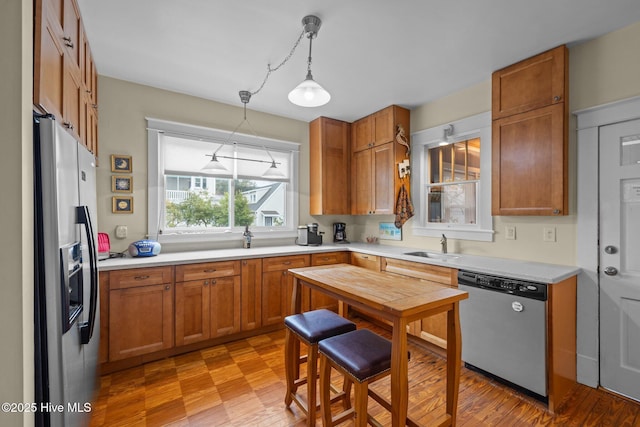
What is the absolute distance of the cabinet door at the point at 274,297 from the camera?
10.3ft

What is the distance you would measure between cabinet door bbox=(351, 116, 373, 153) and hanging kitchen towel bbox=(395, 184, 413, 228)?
84 centimetres

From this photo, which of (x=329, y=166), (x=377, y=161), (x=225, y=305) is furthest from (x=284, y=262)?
(x=377, y=161)

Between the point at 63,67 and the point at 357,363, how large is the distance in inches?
87.9

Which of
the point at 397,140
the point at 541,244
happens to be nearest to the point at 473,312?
the point at 541,244

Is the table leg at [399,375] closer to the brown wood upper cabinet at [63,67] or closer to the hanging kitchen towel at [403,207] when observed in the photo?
the brown wood upper cabinet at [63,67]

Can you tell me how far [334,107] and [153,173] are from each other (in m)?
2.26

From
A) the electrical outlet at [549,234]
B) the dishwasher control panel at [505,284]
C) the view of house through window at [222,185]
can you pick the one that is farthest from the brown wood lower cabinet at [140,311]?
the electrical outlet at [549,234]

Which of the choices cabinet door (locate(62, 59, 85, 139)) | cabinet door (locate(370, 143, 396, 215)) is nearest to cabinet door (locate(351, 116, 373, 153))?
cabinet door (locate(370, 143, 396, 215))

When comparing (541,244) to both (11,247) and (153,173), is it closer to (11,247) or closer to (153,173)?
(11,247)

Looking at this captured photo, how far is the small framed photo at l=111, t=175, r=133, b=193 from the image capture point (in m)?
2.85

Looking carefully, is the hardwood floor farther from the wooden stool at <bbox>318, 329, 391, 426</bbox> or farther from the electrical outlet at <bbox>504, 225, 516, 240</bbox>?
the electrical outlet at <bbox>504, 225, 516, 240</bbox>

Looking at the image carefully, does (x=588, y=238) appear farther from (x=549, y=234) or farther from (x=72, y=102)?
(x=72, y=102)

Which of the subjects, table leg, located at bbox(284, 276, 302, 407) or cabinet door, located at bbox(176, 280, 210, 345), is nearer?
table leg, located at bbox(284, 276, 302, 407)

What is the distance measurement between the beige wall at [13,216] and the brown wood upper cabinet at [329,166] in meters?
3.13
